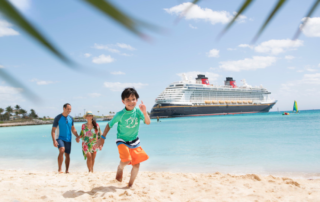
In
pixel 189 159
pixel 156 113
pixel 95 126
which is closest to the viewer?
pixel 95 126

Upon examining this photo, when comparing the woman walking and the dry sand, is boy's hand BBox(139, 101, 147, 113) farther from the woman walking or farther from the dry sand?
the woman walking

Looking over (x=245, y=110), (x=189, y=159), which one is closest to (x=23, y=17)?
(x=189, y=159)

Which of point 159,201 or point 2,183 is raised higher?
point 2,183

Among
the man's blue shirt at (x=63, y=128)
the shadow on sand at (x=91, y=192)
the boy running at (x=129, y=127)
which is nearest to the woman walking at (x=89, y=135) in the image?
the man's blue shirt at (x=63, y=128)

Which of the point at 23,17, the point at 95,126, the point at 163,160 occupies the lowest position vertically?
the point at 163,160

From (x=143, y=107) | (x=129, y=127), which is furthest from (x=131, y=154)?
(x=143, y=107)

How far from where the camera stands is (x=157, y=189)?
11.8 feet

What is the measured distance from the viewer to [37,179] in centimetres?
362

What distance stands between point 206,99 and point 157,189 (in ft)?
170

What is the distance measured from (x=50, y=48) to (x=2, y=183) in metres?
3.76

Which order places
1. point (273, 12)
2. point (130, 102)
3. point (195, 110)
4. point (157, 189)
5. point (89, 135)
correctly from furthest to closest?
1. point (195, 110)
2. point (89, 135)
3. point (157, 189)
4. point (130, 102)
5. point (273, 12)

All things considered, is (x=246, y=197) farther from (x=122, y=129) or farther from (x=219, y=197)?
(x=122, y=129)

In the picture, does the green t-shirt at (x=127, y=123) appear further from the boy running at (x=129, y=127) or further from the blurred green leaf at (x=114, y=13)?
the blurred green leaf at (x=114, y=13)

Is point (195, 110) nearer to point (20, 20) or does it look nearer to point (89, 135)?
point (89, 135)
